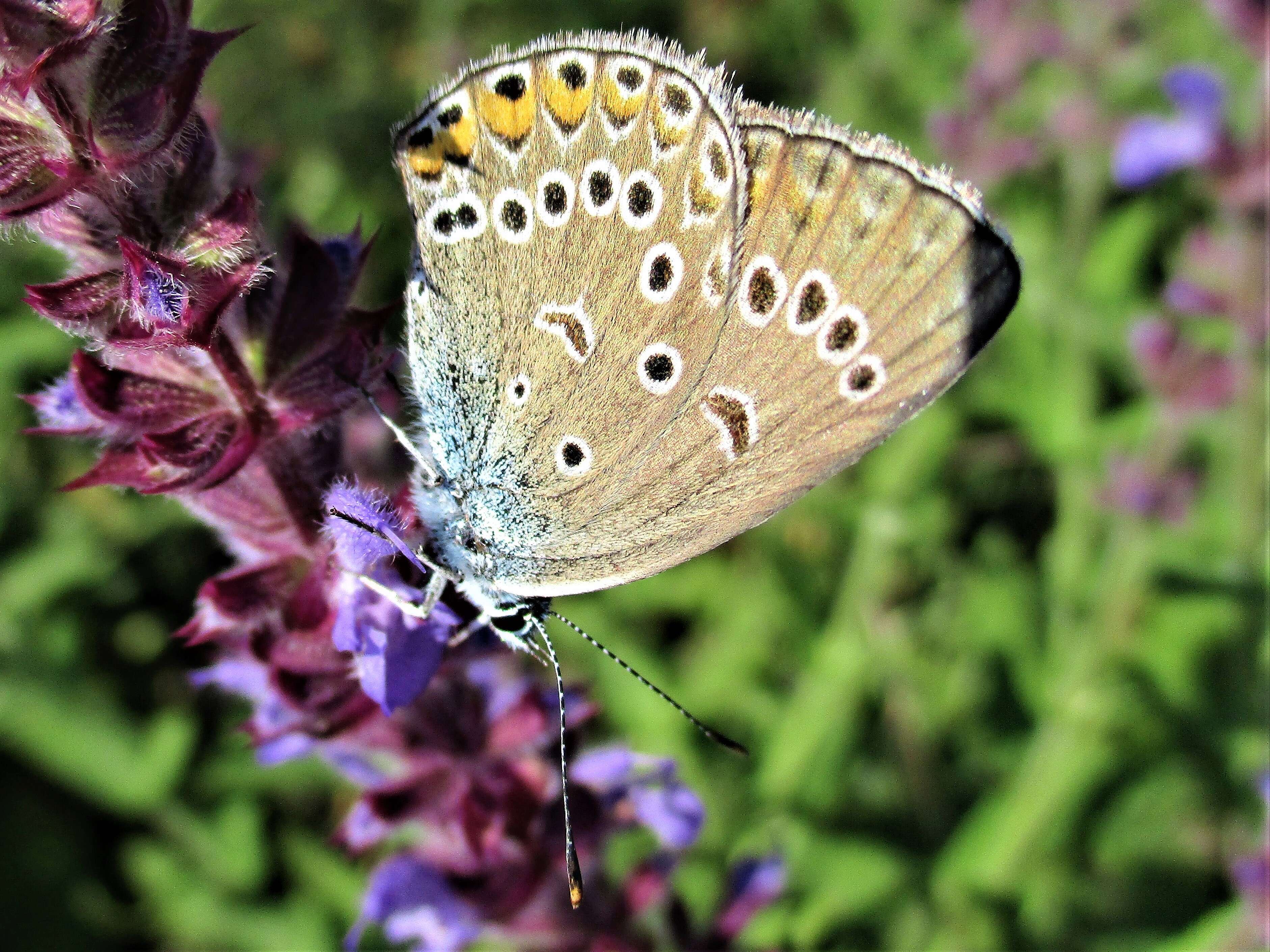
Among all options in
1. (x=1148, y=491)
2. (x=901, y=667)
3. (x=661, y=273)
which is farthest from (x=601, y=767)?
(x=1148, y=491)

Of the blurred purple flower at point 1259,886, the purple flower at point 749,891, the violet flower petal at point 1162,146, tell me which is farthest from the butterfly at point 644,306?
the violet flower petal at point 1162,146

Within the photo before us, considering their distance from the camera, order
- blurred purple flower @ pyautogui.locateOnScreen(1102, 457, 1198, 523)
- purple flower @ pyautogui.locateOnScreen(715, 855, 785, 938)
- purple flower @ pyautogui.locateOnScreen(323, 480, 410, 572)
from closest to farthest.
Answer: purple flower @ pyautogui.locateOnScreen(323, 480, 410, 572), purple flower @ pyautogui.locateOnScreen(715, 855, 785, 938), blurred purple flower @ pyautogui.locateOnScreen(1102, 457, 1198, 523)

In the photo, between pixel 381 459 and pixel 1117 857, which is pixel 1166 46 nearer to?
pixel 1117 857

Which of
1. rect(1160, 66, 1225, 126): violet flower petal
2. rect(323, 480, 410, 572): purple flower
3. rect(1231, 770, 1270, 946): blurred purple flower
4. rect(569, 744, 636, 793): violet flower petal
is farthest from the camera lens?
rect(1160, 66, 1225, 126): violet flower petal

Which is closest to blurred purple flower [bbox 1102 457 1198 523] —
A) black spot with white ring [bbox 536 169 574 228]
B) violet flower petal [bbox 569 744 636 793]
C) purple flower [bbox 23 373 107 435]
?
violet flower petal [bbox 569 744 636 793]

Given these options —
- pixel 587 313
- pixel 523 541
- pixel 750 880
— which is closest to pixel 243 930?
pixel 750 880

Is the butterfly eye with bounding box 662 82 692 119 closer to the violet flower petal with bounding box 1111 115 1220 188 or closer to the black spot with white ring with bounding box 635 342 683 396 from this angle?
the black spot with white ring with bounding box 635 342 683 396
